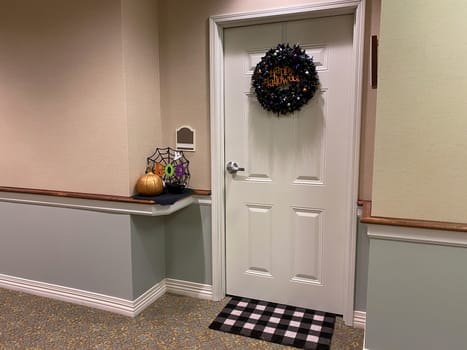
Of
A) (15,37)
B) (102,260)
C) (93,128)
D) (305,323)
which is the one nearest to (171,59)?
(93,128)

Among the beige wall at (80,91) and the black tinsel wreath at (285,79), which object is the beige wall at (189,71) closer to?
the beige wall at (80,91)

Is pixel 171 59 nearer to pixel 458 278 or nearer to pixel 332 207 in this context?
pixel 332 207

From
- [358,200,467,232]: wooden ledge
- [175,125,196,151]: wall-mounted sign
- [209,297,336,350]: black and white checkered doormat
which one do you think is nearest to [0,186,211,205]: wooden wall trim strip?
[175,125,196,151]: wall-mounted sign

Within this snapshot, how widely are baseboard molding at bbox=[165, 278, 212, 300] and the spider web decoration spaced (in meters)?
0.75

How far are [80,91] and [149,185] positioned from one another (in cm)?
78

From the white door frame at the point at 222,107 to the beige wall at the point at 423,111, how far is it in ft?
1.63

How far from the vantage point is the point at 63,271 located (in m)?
2.64

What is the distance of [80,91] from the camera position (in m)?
2.43

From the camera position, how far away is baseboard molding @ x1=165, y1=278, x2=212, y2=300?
8.82ft

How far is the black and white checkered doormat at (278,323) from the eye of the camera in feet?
7.14

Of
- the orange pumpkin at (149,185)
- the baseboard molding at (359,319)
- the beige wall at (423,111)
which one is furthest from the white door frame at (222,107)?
the beige wall at (423,111)

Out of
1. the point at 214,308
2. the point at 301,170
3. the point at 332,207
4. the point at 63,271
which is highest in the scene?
the point at 301,170

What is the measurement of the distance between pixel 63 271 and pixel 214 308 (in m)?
1.12

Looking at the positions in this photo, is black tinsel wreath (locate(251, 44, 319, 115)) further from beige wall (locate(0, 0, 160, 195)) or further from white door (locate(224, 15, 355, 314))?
beige wall (locate(0, 0, 160, 195))
